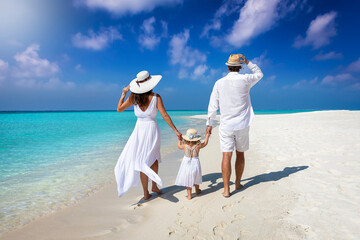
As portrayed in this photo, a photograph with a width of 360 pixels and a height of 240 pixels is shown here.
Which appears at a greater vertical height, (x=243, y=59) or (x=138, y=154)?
(x=243, y=59)

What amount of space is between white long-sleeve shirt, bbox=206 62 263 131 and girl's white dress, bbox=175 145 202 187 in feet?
2.30

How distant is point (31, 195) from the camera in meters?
4.31

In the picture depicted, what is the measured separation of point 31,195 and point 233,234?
4.16 metres

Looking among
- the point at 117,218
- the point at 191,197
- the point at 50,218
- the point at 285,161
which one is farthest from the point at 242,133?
the point at 50,218

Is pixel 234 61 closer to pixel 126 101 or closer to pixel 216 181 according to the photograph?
pixel 126 101

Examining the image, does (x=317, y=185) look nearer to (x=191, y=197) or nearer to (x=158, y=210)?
(x=191, y=197)

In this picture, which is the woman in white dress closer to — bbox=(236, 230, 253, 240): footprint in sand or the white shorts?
the white shorts

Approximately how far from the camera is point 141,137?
Answer: 3.58 metres

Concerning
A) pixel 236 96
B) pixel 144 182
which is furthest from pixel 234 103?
pixel 144 182

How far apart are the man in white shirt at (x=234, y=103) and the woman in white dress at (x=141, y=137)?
2.94 ft

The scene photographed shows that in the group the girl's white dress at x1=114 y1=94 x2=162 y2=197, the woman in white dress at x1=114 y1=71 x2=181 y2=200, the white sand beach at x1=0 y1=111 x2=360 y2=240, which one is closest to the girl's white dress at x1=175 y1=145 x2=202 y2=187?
the white sand beach at x1=0 y1=111 x2=360 y2=240

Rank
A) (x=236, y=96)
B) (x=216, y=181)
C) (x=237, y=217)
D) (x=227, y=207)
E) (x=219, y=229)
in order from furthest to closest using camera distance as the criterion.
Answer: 1. (x=216, y=181)
2. (x=236, y=96)
3. (x=227, y=207)
4. (x=237, y=217)
5. (x=219, y=229)

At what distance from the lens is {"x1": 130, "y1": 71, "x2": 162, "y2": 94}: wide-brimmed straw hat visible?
3.42 meters

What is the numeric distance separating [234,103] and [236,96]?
0.39 feet
